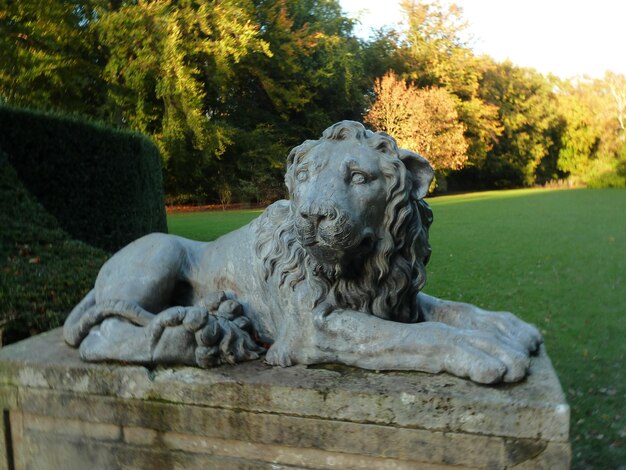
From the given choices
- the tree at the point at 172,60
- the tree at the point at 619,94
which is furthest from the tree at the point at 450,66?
the tree at the point at 172,60

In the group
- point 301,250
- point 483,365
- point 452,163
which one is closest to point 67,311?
point 301,250

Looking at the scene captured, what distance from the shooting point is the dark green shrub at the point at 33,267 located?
3.40 meters

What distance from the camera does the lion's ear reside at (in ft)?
6.57

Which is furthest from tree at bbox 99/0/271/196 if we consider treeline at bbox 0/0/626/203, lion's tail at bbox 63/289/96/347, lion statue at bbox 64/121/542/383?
lion statue at bbox 64/121/542/383

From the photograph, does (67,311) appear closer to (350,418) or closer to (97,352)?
(97,352)

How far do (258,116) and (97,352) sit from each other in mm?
22129

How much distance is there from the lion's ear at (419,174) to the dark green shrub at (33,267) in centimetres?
254

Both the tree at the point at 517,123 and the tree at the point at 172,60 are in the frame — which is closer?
the tree at the point at 172,60

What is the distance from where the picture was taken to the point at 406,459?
1805mm

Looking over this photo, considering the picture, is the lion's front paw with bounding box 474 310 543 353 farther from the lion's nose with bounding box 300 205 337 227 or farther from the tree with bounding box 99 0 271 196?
the tree with bounding box 99 0 271 196

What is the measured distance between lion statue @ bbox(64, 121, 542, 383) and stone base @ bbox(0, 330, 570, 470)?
0.25 ft

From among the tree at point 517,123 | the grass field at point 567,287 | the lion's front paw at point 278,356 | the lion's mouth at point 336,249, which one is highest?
the tree at point 517,123

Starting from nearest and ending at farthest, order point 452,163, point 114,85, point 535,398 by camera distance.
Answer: point 535,398, point 114,85, point 452,163

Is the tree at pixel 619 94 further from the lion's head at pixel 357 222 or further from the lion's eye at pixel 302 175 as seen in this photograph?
the lion's eye at pixel 302 175
